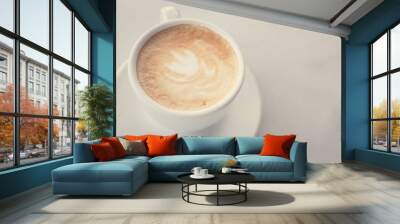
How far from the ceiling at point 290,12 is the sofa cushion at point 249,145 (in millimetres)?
2740

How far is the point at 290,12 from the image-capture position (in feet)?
24.8

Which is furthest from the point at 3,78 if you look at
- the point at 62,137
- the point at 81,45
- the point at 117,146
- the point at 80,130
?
the point at 81,45

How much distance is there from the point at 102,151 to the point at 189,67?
2977 mm

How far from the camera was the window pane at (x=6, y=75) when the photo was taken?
443 centimetres

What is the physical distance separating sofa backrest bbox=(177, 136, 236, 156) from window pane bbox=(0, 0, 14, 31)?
10.3 ft

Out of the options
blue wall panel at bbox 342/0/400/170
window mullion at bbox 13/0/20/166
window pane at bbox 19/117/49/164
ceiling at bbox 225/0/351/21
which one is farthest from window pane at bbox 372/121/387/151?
window mullion at bbox 13/0/20/166

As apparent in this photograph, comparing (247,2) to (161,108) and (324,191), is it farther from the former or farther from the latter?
(324,191)

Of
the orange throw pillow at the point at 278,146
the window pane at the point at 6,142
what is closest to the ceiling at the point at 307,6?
the orange throw pillow at the point at 278,146

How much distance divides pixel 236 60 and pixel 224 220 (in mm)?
4547

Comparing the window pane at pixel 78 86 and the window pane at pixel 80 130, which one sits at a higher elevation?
the window pane at pixel 78 86

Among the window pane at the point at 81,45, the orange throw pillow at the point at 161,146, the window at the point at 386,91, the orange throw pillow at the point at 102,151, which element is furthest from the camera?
the window at the point at 386,91

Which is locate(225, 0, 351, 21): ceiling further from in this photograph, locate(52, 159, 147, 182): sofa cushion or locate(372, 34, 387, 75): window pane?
locate(52, 159, 147, 182): sofa cushion

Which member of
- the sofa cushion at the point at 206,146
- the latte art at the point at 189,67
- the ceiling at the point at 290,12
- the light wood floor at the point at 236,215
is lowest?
the light wood floor at the point at 236,215

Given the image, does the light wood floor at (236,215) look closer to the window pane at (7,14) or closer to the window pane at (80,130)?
the window pane at (80,130)
